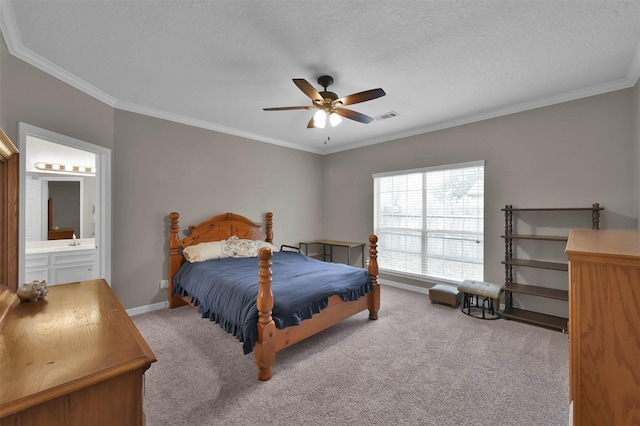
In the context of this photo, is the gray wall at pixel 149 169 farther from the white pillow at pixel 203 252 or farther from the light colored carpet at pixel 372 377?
the light colored carpet at pixel 372 377

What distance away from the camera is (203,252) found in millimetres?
3674

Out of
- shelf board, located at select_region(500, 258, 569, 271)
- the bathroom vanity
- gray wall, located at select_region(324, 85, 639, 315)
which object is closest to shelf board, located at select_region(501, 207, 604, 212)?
gray wall, located at select_region(324, 85, 639, 315)

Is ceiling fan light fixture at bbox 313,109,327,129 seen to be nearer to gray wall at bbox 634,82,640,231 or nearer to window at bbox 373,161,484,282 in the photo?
window at bbox 373,161,484,282

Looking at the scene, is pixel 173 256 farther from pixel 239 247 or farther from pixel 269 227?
pixel 269 227

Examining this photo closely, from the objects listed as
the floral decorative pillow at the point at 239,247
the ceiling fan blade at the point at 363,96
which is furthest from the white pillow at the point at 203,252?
the ceiling fan blade at the point at 363,96

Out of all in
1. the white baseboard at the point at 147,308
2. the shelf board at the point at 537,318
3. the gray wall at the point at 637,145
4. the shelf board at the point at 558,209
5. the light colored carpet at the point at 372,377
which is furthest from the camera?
the white baseboard at the point at 147,308

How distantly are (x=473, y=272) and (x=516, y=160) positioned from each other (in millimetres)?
1587

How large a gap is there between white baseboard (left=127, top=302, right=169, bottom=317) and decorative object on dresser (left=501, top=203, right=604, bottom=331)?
4342mm

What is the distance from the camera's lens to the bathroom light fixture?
4.10 metres

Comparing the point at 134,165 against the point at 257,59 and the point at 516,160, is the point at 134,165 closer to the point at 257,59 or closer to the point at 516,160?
the point at 257,59

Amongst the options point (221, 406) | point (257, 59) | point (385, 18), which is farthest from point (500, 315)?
point (257, 59)

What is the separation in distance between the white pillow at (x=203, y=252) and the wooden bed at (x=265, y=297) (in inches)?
5.0

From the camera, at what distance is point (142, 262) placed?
11.4 ft

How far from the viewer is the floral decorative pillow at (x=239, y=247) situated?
391 cm
